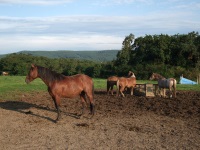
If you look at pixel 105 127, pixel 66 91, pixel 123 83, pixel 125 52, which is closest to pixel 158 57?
pixel 125 52

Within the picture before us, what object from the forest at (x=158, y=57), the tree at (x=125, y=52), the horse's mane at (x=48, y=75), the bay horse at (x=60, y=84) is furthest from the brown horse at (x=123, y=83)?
the tree at (x=125, y=52)

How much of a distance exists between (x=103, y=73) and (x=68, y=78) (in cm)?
4130

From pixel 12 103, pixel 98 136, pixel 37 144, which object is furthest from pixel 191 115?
pixel 12 103

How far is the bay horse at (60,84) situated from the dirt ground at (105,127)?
81 centimetres

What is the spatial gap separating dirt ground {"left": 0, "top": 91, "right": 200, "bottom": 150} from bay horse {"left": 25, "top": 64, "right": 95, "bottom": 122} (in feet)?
2.66

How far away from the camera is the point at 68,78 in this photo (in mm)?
10266

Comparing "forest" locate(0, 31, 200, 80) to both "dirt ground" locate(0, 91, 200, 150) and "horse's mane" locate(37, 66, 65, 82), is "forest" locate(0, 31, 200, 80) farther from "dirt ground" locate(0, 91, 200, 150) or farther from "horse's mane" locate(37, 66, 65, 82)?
"horse's mane" locate(37, 66, 65, 82)

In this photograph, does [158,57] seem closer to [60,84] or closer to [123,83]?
[123,83]

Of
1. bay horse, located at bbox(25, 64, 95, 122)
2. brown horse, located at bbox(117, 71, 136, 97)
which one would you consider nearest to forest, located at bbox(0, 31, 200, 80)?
brown horse, located at bbox(117, 71, 136, 97)

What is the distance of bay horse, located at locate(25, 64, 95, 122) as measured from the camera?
32.5 feet

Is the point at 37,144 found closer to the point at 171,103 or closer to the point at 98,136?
the point at 98,136

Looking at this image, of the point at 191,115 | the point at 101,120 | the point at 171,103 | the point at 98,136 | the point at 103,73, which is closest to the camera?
the point at 98,136

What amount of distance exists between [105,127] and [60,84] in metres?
2.26

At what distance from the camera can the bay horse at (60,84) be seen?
9914 millimetres
